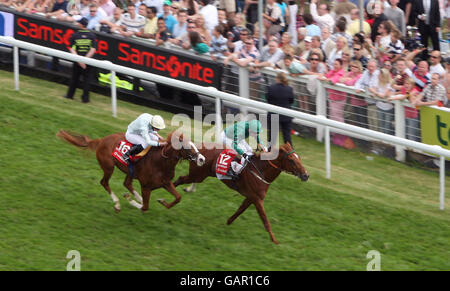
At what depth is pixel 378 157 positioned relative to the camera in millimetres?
11453

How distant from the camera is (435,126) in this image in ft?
38.3

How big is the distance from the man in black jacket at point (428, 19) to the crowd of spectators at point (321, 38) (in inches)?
0.6

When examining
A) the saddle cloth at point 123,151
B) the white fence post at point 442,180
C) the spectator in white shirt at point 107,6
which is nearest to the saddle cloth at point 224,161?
the saddle cloth at point 123,151

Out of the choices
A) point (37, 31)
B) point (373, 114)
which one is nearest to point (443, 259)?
point (373, 114)

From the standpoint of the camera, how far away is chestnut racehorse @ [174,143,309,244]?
9547mm

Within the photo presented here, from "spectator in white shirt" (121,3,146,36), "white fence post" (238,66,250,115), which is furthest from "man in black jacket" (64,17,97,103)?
"white fence post" (238,66,250,115)

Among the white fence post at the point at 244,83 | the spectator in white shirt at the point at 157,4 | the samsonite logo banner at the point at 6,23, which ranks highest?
the spectator in white shirt at the point at 157,4

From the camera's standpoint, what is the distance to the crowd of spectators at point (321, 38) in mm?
12211

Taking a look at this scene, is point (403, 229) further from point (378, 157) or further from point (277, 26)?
point (277, 26)

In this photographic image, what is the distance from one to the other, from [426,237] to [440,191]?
86 cm

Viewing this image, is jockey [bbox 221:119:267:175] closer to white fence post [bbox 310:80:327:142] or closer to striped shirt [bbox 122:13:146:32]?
white fence post [bbox 310:80:327:142]

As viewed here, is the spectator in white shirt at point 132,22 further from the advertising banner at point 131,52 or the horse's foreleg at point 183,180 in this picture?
the horse's foreleg at point 183,180

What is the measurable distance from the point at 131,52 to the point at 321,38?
314 cm

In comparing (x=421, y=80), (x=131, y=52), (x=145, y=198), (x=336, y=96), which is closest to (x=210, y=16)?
(x=131, y=52)
